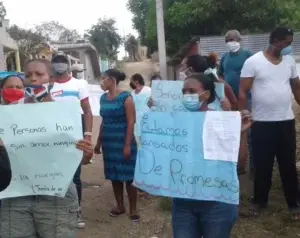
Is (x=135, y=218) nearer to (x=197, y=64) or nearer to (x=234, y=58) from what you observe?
(x=197, y=64)

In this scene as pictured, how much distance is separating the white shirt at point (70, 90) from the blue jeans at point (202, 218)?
2003 mm

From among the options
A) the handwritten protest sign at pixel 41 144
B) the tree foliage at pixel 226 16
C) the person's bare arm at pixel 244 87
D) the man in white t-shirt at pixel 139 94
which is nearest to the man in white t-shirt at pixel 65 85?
the person's bare arm at pixel 244 87

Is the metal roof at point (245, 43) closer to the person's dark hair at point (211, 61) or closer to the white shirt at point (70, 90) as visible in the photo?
the person's dark hair at point (211, 61)

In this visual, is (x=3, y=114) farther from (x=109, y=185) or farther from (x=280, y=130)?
(x=109, y=185)

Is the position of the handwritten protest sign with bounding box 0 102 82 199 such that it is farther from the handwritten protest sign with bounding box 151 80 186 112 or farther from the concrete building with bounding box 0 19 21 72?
the concrete building with bounding box 0 19 21 72

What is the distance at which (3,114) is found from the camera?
109 inches

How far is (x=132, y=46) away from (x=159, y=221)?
6141cm

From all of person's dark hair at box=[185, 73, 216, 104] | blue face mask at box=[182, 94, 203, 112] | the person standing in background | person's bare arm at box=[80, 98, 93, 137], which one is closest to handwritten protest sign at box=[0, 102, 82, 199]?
blue face mask at box=[182, 94, 203, 112]

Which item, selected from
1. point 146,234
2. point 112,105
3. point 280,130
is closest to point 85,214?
point 146,234

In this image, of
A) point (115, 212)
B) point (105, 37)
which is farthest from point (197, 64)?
point (105, 37)

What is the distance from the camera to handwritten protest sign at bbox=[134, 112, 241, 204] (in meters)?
2.78

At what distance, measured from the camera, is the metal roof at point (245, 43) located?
15125 millimetres

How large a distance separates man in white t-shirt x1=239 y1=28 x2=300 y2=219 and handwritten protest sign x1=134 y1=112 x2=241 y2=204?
6.14ft

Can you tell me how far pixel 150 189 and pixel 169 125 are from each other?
1.30 ft
